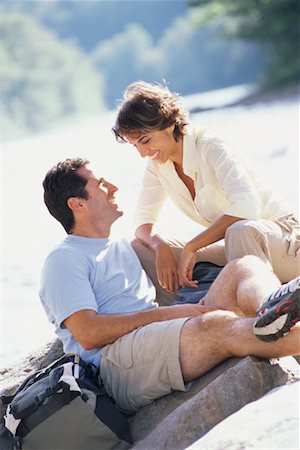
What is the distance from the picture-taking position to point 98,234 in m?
3.88

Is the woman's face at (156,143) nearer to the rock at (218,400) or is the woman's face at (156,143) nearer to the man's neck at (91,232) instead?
the man's neck at (91,232)

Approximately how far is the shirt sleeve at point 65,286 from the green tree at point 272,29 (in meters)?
33.1

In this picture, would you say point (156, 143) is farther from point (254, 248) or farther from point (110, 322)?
point (110, 322)

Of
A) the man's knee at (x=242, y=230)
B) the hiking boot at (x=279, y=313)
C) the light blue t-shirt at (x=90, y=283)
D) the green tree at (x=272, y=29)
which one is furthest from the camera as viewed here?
the green tree at (x=272, y=29)

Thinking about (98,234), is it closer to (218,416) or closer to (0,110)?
(218,416)

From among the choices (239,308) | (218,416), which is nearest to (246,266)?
(239,308)

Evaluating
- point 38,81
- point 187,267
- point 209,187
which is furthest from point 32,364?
point 38,81

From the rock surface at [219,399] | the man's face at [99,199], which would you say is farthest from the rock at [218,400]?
the man's face at [99,199]

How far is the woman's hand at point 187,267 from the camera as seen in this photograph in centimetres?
398

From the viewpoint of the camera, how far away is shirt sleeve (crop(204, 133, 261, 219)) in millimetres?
3949

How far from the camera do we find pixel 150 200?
14.6 ft

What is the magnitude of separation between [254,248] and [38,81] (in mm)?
65629

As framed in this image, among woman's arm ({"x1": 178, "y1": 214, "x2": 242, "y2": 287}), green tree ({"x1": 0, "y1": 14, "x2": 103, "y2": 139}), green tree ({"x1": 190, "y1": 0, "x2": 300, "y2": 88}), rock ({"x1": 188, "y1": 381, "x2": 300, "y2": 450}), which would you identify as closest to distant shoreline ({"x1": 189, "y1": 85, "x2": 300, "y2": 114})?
green tree ({"x1": 190, "y1": 0, "x2": 300, "y2": 88})

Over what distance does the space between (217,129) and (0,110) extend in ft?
187
